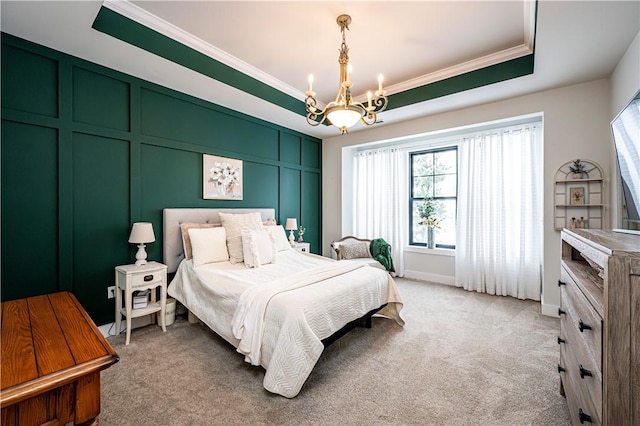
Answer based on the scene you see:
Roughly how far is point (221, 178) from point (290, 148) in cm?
151

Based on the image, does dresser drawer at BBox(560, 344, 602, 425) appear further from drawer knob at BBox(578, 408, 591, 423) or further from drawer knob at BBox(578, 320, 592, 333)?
drawer knob at BBox(578, 320, 592, 333)

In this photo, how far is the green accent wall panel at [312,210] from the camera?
519cm

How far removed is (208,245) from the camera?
3064mm

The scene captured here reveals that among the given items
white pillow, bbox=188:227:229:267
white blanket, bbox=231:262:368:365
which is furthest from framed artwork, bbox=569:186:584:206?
white pillow, bbox=188:227:229:267

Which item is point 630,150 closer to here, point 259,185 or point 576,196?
point 576,196

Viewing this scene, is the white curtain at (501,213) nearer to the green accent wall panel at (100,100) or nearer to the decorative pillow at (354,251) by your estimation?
the decorative pillow at (354,251)

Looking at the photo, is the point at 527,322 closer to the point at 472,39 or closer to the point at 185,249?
the point at 472,39

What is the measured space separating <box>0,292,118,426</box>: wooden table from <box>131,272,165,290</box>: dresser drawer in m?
1.45

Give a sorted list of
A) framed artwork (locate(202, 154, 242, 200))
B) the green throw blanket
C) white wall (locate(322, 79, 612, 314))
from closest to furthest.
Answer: white wall (locate(322, 79, 612, 314))
framed artwork (locate(202, 154, 242, 200))
the green throw blanket

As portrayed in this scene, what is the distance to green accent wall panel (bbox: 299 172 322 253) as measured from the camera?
204 inches

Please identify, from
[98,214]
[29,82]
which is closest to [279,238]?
[98,214]

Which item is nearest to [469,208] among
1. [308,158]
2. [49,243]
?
[308,158]

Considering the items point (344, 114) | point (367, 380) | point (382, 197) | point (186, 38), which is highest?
point (186, 38)

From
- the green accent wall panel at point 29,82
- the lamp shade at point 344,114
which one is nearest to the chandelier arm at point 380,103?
the lamp shade at point 344,114
